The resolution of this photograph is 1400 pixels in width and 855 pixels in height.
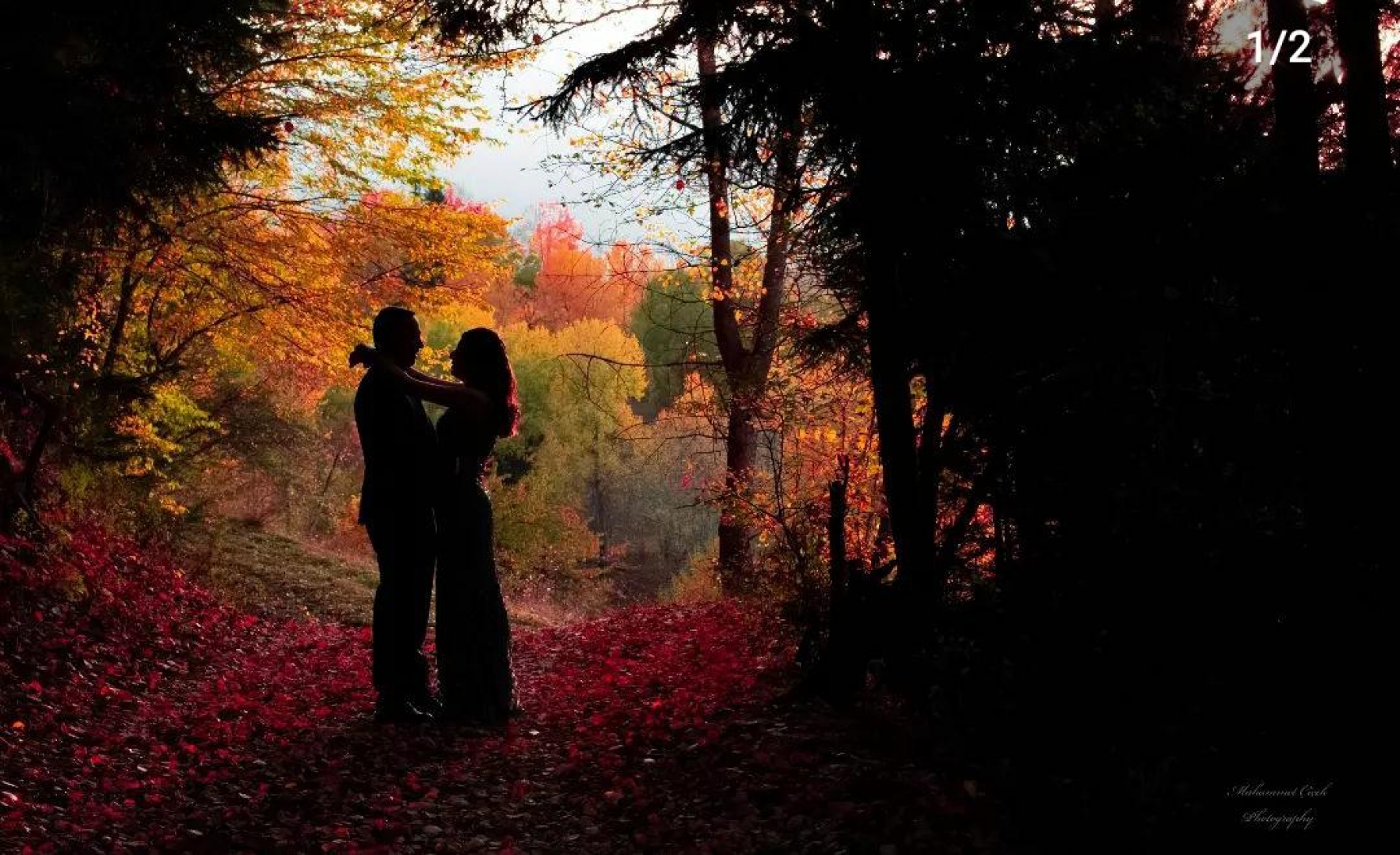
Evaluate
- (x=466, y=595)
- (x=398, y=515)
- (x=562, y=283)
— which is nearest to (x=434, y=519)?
(x=398, y=515)

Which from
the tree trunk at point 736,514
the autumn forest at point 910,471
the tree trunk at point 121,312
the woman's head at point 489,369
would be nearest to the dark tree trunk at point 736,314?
the tree trunk at point 736,514

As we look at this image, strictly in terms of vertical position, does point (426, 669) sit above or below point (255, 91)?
below

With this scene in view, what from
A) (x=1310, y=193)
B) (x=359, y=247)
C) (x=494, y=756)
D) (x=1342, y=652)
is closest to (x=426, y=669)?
(x=494, y=756)

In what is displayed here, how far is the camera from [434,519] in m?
6.85

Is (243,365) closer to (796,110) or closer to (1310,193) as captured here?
(796,110)

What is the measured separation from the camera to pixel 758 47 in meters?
5.74

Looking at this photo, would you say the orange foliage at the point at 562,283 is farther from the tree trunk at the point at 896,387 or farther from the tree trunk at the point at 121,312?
the tree trunk at the point at 896,387

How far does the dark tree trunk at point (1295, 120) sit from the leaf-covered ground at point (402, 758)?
11.2 feet

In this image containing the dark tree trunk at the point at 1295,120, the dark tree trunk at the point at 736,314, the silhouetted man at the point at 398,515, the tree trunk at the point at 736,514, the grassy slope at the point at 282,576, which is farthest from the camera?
the grassy slope at the point at 282,576

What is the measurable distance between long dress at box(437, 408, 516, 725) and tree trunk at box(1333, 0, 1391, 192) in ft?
17.5

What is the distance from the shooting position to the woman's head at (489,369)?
670cm

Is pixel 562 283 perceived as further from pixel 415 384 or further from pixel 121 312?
pixel 415 384

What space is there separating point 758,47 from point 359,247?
8.49m

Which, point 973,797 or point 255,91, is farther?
point 255,91
